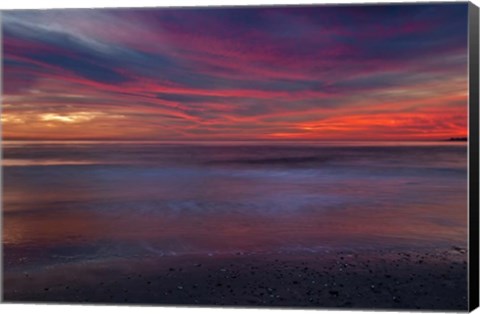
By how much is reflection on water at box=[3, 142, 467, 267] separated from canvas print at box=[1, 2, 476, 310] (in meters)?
0.01

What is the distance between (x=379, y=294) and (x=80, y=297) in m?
2.04

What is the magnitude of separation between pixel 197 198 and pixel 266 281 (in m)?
0.73

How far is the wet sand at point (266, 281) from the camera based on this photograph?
5.73 metres

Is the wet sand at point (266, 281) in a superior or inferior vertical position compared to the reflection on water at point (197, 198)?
inferior

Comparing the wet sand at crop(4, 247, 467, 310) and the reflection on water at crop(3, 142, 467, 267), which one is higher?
the reflection on water at crop(3, 142, 467, 267)

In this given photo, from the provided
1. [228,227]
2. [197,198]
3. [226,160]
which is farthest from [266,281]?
[226,160]

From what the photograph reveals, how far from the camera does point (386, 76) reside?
5.70 m

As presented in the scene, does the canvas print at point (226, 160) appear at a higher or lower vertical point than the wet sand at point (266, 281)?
higher

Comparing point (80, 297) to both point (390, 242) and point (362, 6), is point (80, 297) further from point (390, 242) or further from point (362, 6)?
point (362, 6)

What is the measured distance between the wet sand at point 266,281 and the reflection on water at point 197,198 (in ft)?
0.28

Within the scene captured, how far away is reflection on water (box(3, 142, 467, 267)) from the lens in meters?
5.79

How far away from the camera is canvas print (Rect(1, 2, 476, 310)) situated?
5.72 meters

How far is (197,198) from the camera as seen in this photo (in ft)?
19.4

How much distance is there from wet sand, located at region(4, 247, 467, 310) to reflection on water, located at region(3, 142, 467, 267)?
0.09 m
